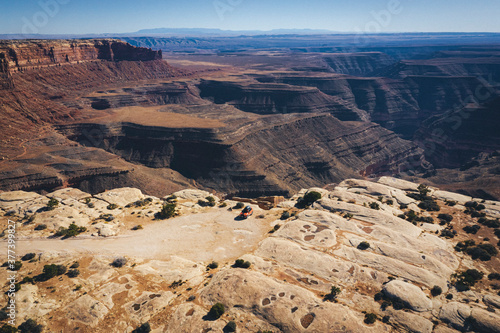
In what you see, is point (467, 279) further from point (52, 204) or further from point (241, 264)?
point (52, 204)

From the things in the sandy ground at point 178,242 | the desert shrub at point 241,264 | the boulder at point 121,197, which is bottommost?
the boulder at point 121,197

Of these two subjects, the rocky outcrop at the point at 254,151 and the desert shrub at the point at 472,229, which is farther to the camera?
the rocky outcrop at the point at 254,151

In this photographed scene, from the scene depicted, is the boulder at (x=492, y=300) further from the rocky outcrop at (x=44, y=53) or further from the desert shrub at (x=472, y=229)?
the rocky outcrop at (x=44, y=53)

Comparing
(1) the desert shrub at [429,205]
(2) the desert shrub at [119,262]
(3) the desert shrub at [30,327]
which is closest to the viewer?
(3) the desert shrub at [30,327]

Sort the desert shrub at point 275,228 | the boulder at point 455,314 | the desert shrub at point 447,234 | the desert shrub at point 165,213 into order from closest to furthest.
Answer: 1. the boulder at point 455,314
2. the desert shrub at point 447,234
3. the desert shrub at point 275,228
4. the desert shrub at point 165,213

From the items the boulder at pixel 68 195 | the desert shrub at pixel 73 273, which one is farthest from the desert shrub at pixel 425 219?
the boulder at pixel 68 195

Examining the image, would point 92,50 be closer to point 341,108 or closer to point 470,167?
point 341,108

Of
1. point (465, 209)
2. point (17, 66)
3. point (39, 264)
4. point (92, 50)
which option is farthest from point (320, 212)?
point (92, 50)
